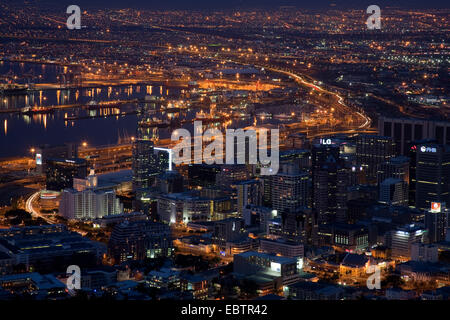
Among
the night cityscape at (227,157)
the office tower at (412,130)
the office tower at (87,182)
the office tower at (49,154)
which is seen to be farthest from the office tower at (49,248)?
the office tower at (412,130)

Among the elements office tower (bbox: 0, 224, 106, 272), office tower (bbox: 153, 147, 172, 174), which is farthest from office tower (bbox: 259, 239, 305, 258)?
office tower (bbox: 153, 147, 172, 174)

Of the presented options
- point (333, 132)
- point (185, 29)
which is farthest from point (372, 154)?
point (185, 29)

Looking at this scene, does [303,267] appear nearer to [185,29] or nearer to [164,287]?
[164,287]

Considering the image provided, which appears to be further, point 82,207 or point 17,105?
point 17,105

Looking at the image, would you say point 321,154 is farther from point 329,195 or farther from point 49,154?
point 49,154

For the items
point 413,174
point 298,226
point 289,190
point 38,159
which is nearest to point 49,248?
point 298,226

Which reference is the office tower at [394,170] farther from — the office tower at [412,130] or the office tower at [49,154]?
the office tower at [49,154]
